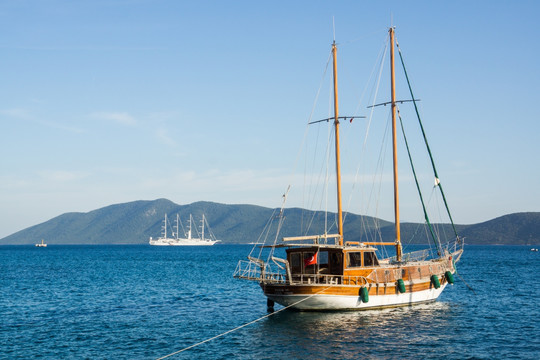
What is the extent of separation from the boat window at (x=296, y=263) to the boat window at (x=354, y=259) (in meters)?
3.71

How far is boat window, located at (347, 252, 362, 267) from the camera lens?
41.5 m

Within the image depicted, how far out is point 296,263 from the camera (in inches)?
1662

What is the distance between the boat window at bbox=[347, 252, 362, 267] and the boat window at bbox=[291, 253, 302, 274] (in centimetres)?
371

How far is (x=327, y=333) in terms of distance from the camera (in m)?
34.7

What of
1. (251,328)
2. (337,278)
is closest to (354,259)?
(337,278)

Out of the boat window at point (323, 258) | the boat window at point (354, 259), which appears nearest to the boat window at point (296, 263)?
the boat window at point (323, 258)

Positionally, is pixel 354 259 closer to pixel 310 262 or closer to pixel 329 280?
pixel 329 280

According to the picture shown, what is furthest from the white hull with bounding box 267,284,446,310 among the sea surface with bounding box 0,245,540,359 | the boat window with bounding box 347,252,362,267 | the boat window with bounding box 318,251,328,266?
the boat window with bounding box 318,251,328,266

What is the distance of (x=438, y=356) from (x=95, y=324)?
2367 centimetres

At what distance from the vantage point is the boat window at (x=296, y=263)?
42088 millimetres

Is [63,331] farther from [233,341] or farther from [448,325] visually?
[448,325]

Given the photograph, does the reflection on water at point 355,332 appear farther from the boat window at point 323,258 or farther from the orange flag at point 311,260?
the boat window at point 323,258

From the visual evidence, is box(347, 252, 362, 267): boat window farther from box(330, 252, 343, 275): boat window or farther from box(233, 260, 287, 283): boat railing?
box(233, 260, 287, 283): boat railing

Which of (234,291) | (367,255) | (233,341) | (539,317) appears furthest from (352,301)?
(234,291)
